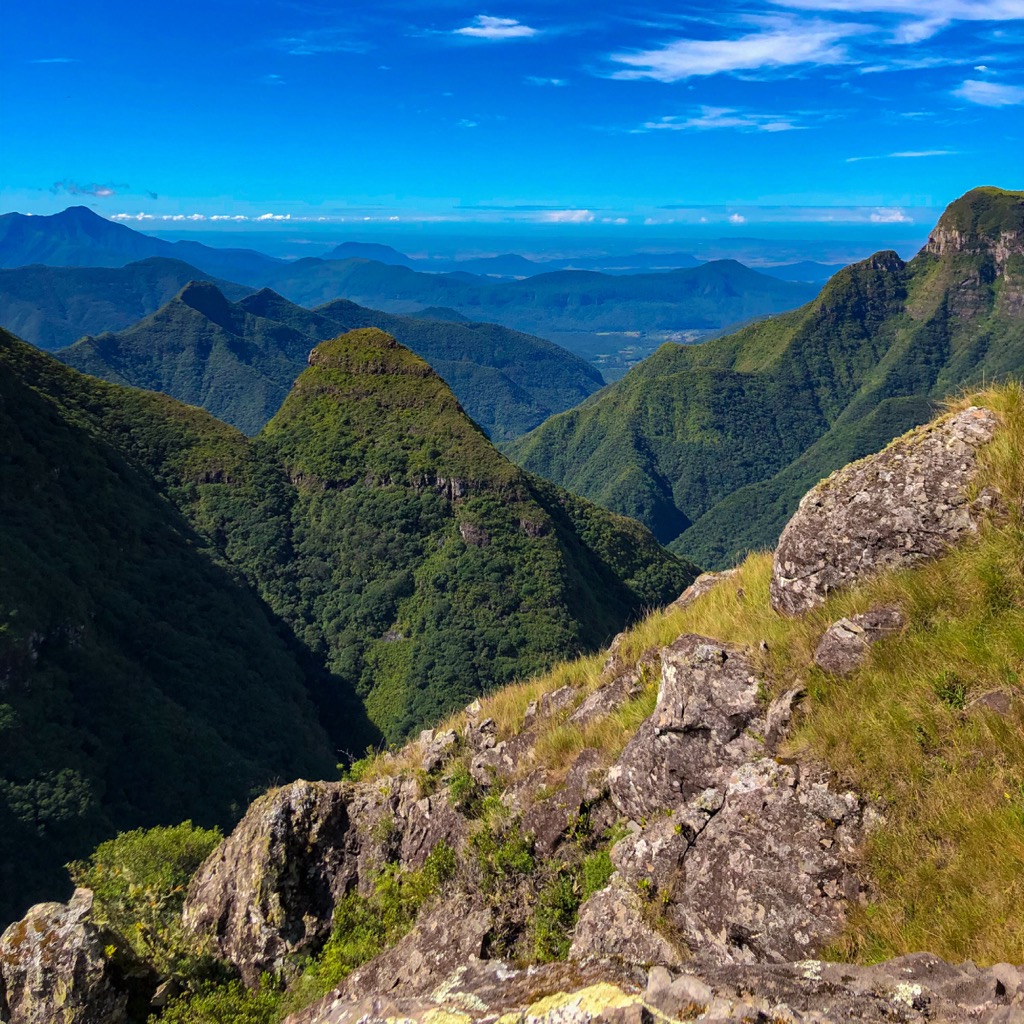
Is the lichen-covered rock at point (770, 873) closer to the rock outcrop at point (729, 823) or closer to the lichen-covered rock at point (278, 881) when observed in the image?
the rock outcrop at point (729, 823)

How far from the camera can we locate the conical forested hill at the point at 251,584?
55844mm

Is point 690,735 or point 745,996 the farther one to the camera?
point 690,735

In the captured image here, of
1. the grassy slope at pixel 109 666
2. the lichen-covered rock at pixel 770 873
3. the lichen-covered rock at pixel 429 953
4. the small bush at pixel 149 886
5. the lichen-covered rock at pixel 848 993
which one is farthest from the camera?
the grassy slope at pixel 109 666

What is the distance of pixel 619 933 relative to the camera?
21.4 ft

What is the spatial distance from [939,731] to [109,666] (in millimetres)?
70716

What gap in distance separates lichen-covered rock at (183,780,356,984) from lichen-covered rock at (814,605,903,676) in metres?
7.48

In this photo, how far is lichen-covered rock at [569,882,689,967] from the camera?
20.3 ft

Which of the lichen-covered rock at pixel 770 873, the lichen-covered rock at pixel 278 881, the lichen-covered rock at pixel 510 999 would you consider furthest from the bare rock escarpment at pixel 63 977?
the lichen-covered rock at pixel 770 873

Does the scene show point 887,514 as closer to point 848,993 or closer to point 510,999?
point 848,993

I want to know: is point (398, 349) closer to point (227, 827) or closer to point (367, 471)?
point (367, 471)

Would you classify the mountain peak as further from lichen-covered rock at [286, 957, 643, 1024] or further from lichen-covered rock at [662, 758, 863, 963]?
lichen-covered rock at [662, 758, 863, 963]

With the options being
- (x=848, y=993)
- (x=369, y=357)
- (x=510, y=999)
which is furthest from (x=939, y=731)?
(x=369, y=357)

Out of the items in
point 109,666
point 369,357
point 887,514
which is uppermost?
point 369,357

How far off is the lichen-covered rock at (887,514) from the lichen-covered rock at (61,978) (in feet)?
30.6
